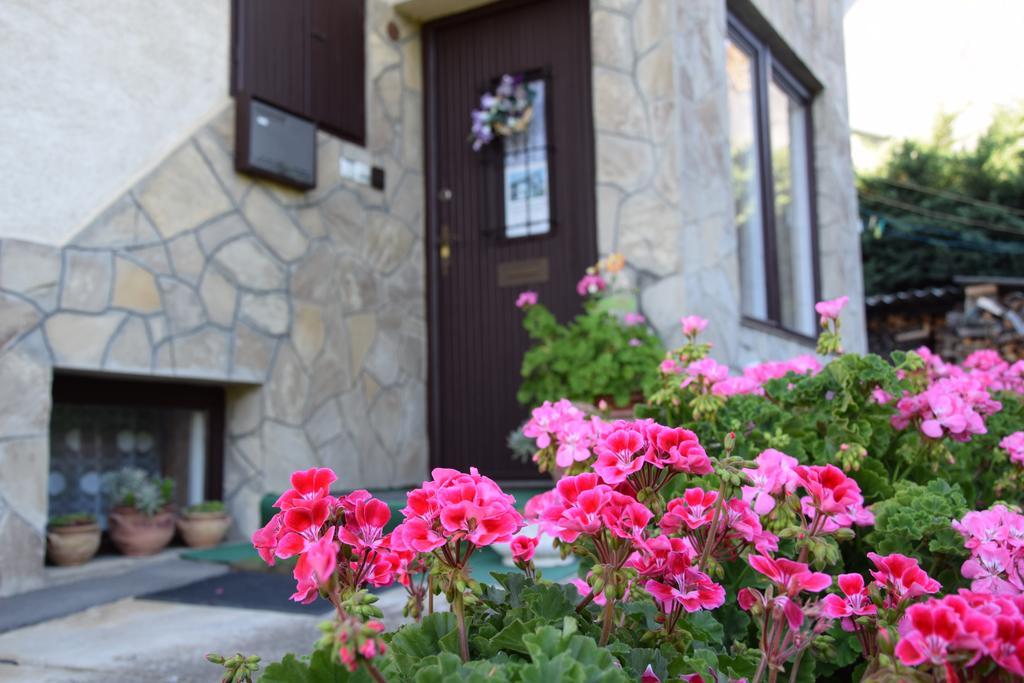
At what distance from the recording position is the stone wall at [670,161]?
412 centimetres

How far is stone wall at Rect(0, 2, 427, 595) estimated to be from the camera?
9.44ft

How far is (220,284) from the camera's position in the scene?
3646 millimetres

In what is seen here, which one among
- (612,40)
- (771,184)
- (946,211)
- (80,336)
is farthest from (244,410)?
(946,211)

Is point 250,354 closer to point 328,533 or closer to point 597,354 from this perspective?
point 597,354

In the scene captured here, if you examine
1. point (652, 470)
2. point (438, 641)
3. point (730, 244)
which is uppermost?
point (730, 244)

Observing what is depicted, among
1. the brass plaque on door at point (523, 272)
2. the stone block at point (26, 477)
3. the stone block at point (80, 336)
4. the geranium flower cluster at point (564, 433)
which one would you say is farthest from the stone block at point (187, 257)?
the geranium flower cluster at point (564, 433)

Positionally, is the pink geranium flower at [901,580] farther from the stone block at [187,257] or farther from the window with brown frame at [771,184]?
the window with brown frame at [771,184]

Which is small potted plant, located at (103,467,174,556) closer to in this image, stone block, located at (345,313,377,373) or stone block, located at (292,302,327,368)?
stone block, located at (292,302,327,368)

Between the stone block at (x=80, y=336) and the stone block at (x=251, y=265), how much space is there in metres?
0.58

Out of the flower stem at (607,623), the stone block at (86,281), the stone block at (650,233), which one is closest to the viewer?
the flower stem at (607,623)

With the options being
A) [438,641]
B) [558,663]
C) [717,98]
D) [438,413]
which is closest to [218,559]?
[438,413]

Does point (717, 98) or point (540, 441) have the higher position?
point (717, 98)

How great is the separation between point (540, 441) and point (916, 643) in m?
0.66

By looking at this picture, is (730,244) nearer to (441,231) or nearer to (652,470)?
(441,231)
